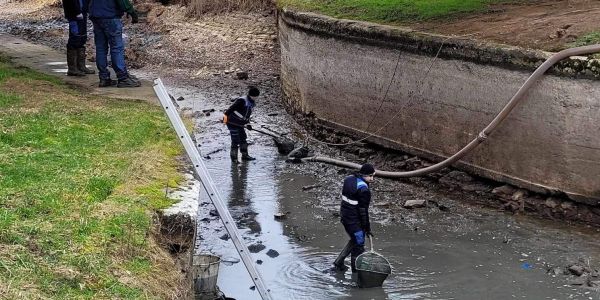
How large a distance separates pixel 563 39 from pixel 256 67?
1159 cm

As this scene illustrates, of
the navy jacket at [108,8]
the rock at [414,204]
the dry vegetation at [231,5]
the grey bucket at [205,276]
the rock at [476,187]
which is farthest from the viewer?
the dry vegetation at [231,5]

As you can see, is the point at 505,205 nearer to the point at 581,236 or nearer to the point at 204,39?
the point at 581,236

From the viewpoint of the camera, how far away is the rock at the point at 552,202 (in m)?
11.8

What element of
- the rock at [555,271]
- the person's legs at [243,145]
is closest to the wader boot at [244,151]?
the person's legs at [243,145]

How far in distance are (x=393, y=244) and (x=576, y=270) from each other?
215cm

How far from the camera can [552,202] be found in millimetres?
11836

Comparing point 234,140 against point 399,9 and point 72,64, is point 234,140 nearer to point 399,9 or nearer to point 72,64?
point 72,64

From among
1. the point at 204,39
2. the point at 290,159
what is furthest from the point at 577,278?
the point at 204,39

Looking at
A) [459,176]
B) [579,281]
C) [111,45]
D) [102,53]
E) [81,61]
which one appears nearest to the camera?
[579,281]

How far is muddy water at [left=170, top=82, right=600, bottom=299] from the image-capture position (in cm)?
923

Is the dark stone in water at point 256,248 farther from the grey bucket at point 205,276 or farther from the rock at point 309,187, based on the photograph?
the rock at point 309,187

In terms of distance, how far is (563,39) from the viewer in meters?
12.5

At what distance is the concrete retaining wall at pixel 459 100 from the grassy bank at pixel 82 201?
429 centimetres

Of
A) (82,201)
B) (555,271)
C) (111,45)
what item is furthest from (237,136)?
(82,201)
